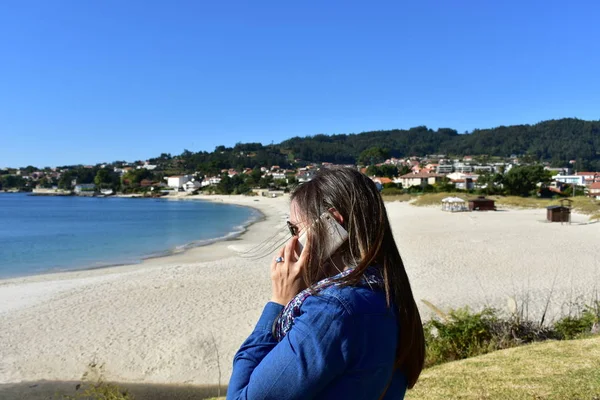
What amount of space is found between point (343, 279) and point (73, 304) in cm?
1243

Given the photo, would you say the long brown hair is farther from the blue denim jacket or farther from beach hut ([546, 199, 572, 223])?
beach hut ([546, 199, 572, 223])

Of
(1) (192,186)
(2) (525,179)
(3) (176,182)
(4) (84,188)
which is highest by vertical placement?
(2) (525,179)

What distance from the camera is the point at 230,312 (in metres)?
10.4

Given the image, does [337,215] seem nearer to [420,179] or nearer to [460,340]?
[460,340]

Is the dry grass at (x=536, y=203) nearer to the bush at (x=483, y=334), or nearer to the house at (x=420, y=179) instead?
the bush at (x=483, y=334)

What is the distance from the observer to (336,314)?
1.07 m

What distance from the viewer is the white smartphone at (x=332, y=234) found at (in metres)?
1.28

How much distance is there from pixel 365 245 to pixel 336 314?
24 cm

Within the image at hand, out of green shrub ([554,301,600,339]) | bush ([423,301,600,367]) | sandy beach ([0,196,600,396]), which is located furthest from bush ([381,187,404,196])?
bush ([423,301,600,367])

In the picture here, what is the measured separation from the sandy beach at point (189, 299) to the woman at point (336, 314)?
396 mm

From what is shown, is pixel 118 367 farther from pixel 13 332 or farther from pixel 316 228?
pixel 316 228

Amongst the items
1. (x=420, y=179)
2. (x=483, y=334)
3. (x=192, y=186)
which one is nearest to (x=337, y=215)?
(x=483, y=334)

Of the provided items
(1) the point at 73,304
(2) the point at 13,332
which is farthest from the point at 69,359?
(1) the point at 73,304

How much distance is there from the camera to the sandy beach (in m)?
7.80
